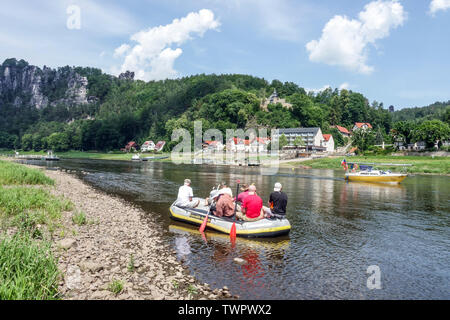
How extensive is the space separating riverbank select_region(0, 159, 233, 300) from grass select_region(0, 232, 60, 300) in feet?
1.14

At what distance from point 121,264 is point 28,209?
8704 mm

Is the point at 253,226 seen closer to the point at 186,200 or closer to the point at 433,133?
the point at 186,200

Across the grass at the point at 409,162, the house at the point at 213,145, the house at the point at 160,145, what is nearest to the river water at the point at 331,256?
the grass at the point at 409,162

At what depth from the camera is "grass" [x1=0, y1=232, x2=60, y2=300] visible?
6.98m

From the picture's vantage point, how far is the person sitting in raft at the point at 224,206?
52.1ft

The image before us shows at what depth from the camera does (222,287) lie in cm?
980

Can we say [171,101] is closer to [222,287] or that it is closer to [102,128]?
[102,128]

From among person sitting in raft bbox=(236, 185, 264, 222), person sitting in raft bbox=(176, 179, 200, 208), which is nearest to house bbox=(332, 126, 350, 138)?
person sitting in raft bbox=(176, 179, 200, 208)

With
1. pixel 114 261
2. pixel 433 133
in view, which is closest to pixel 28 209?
pixel 114 261

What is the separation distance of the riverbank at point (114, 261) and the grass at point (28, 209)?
7.1 inches

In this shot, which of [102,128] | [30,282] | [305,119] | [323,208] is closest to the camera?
[30,282]

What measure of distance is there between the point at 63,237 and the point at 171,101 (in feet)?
598

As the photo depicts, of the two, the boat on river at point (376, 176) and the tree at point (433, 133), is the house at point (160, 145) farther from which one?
the tree at point (433, 133)
